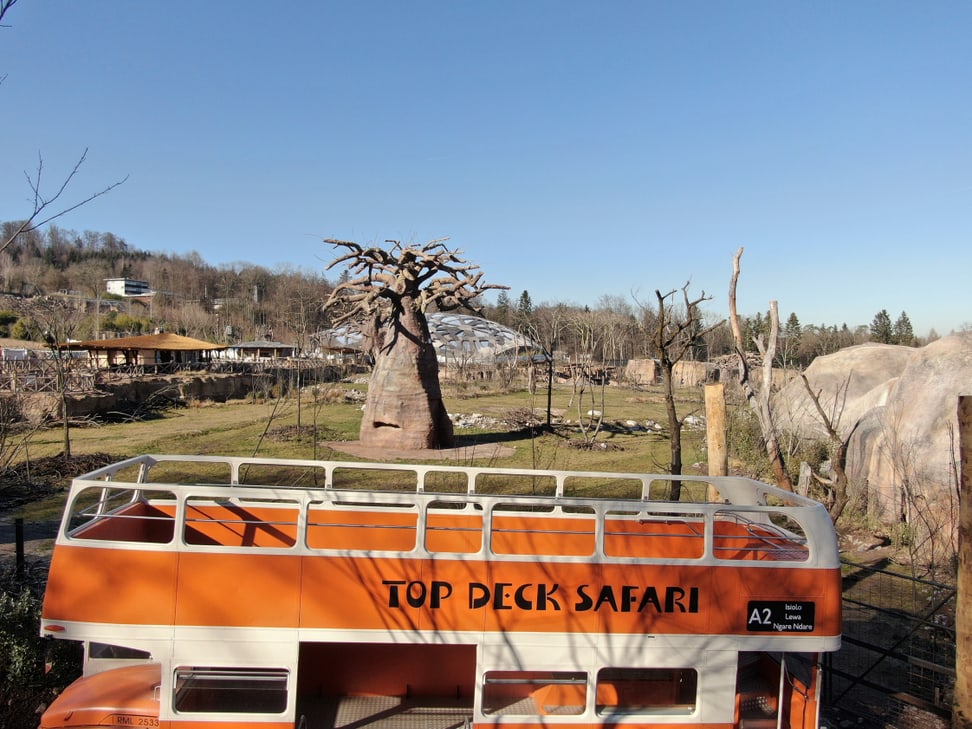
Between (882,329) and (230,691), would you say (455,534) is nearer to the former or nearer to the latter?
(230,691)

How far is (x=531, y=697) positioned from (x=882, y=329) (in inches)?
3166

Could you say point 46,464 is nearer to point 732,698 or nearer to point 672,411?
point 672,411

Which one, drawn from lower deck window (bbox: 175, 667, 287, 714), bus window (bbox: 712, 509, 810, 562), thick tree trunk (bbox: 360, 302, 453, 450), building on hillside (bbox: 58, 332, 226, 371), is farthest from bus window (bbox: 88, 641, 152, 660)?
building on hillside (bbox: 58, 332, 226, 371)

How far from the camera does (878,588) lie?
1359 cm

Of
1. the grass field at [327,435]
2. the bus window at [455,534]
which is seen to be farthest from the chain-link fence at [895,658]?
the grass field at [327,435]

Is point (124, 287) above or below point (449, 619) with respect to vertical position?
above

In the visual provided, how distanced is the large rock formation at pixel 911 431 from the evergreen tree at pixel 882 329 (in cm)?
5743

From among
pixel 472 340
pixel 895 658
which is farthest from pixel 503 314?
pixel 895 658

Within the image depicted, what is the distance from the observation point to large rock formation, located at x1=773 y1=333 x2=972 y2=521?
1518cm

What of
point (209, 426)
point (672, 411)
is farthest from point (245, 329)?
point (672, 411)

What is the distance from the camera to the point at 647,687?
6875 mm

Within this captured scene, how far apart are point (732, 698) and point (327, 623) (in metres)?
4.03

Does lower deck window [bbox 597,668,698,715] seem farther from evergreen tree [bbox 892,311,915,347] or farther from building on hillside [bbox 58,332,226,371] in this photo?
evergreen tree [bbox 892,311,915,347]

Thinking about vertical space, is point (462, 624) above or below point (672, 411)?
below
